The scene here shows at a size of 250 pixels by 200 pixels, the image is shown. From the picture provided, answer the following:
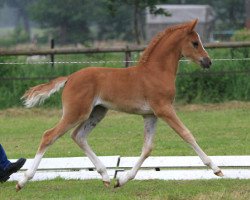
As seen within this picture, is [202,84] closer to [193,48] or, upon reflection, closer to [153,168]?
[153,168]

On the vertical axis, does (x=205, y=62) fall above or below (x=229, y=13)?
above

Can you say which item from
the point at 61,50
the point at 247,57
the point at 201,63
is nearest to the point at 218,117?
the point at 247,57

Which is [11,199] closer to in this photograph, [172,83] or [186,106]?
[172,83]

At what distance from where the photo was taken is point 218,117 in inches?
669

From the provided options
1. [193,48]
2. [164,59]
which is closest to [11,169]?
[164,59]

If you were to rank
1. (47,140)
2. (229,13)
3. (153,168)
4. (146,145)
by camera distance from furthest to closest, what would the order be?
1. (229,13)
2. (153,168)
3. (146,145)
4. (47,140)

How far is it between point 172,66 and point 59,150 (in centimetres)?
424

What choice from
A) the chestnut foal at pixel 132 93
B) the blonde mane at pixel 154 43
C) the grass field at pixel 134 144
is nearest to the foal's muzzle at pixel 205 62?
the chestnut foal at pixel 132 93

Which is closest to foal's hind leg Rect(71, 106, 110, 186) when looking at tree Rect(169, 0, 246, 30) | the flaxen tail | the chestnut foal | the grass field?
the chestnut foal

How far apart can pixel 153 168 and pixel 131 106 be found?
164cm

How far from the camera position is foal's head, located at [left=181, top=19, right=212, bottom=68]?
980cm

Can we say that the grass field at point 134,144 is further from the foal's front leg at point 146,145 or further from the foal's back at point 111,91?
the foal's back at point 111,91

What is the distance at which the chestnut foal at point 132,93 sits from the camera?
9438 millimetres

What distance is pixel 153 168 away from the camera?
1095 cm
